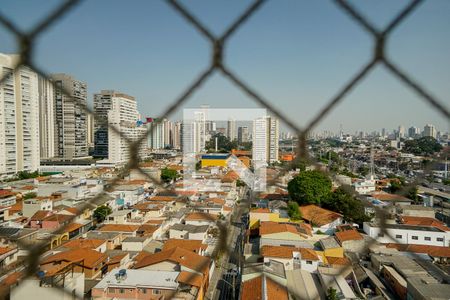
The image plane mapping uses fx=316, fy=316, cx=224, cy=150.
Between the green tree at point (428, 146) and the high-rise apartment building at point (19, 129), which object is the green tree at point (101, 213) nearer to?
the high-rise apartment building at point (19, 129)

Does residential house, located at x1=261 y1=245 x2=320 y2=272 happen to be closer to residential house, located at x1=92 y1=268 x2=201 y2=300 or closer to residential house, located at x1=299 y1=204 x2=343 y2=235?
residential house, located at x1=92 y1=268 x2=201 y2=300

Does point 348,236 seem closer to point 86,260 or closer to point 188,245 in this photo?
point 188,245

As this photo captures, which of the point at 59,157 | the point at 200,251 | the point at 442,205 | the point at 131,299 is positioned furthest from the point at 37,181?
the point at 442,205

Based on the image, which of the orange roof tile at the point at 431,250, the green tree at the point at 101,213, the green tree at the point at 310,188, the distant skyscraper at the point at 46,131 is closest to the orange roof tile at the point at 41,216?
the green tree at the point at 101,213

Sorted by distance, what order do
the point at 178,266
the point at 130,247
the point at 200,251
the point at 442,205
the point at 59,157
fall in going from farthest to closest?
the point at 59,157 < the point at 442,205 < the point at 130,247 < the point at 200,251 < the point at 178,266

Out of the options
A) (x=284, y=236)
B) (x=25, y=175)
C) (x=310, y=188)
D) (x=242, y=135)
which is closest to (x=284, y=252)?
(x=284, y=236)

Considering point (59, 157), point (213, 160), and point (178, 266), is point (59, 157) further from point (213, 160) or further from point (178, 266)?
point (178, 266)
